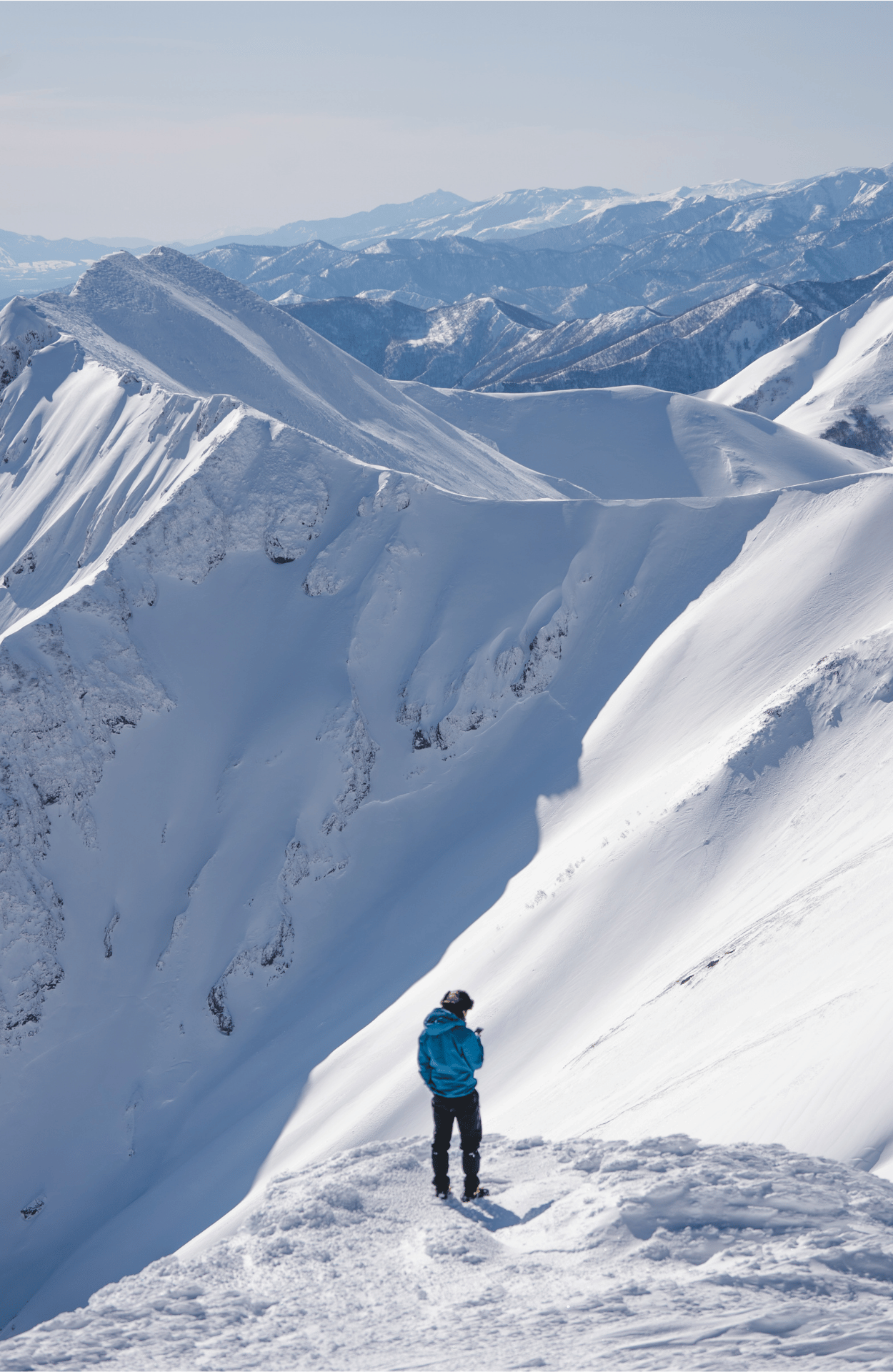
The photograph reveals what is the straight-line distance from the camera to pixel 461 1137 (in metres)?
8.42

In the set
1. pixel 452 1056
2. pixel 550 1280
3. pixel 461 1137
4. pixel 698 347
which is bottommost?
pixel 550 1280

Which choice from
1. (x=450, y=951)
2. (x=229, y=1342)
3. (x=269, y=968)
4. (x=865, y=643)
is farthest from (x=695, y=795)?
(x=229, y=1342)

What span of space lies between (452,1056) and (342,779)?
953 inches

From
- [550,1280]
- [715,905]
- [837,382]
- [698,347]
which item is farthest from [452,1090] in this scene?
[698,347]

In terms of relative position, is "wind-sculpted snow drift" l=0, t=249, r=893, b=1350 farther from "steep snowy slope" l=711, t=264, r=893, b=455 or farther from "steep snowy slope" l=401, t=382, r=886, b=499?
"steep snowy slope" l=711, t=264, r=893, b=455

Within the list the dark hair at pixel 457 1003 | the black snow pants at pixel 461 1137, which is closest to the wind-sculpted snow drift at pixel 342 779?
the black snow pants at pixel 461 1137

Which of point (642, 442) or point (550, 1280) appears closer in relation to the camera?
point (550, 1280)

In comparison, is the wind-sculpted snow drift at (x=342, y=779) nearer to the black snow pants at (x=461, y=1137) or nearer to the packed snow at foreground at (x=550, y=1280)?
the black snow pants at (x=461, y=1137)

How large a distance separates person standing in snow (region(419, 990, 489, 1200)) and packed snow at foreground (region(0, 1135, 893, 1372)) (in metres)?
0.26

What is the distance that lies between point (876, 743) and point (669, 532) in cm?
1671

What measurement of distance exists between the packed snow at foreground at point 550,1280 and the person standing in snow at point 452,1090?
26cm

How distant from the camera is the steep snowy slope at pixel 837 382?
89188 millimetres

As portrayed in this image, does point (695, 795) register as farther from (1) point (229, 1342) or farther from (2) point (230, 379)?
(2) point (230, 379)

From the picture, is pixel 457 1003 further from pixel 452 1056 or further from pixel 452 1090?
pixel 452 1090
